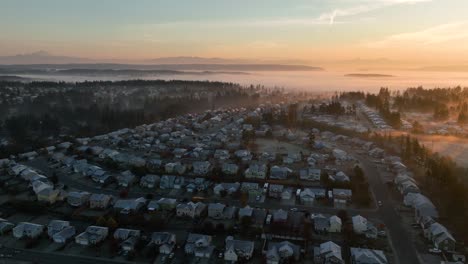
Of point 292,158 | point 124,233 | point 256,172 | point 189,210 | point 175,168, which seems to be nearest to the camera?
point 124,233

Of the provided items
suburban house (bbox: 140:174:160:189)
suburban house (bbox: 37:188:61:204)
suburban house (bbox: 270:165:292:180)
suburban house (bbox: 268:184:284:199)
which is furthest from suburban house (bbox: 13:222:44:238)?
suburban house (bbox: 270:165:292:180)

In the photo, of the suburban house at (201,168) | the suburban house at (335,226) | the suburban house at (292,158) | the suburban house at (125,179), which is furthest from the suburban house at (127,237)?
the suburban house at (292,158)

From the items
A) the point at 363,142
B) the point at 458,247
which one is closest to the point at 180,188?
the point at 458,247

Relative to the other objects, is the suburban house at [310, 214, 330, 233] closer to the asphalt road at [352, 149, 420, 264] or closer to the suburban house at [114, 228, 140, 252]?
the asphalt road at [352, 149, 420, 264]

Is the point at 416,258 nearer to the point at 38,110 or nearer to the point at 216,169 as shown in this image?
the point at 216,169

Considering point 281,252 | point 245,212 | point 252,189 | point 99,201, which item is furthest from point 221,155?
point 281,252

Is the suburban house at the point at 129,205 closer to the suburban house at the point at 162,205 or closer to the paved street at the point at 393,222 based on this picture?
the suburban house at the point at 162,205

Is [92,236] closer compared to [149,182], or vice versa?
[92,236]

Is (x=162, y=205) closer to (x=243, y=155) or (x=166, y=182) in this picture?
(x=166, y=182)
